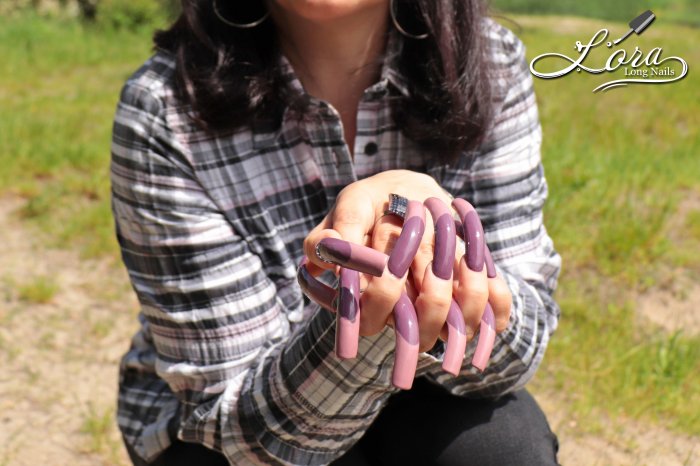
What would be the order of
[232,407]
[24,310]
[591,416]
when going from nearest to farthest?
[232,407] → [591,416] → [24,310]

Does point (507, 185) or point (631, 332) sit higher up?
point (507, 185)

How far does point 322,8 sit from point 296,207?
0.31 metres

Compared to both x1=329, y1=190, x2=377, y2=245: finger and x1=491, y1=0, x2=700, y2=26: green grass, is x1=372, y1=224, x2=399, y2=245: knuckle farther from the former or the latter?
x1=491, y1=0, x2=700, y2=26: green grass

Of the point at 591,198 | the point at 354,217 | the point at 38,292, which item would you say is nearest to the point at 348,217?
the point at 354,217

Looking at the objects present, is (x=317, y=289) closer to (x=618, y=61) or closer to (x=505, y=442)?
(x=505, y=442)

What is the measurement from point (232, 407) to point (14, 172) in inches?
85.0

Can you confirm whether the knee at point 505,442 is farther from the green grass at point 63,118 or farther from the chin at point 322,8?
the green grass at point 63,118

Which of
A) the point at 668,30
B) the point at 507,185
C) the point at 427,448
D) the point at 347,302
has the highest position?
the point at 347,302

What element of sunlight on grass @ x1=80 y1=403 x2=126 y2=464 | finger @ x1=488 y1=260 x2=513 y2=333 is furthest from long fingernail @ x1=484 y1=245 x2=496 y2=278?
sunlight on grass @ x1=80 y1=403 x2=126 y2=464

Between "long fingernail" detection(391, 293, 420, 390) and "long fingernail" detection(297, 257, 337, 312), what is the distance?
0.35 feet

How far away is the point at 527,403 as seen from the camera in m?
1.36

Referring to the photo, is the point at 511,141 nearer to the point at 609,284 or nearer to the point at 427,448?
the point at 427,448

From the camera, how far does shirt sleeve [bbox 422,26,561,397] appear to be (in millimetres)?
1235

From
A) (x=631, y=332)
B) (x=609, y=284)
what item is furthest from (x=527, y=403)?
(x=609, y=284)
